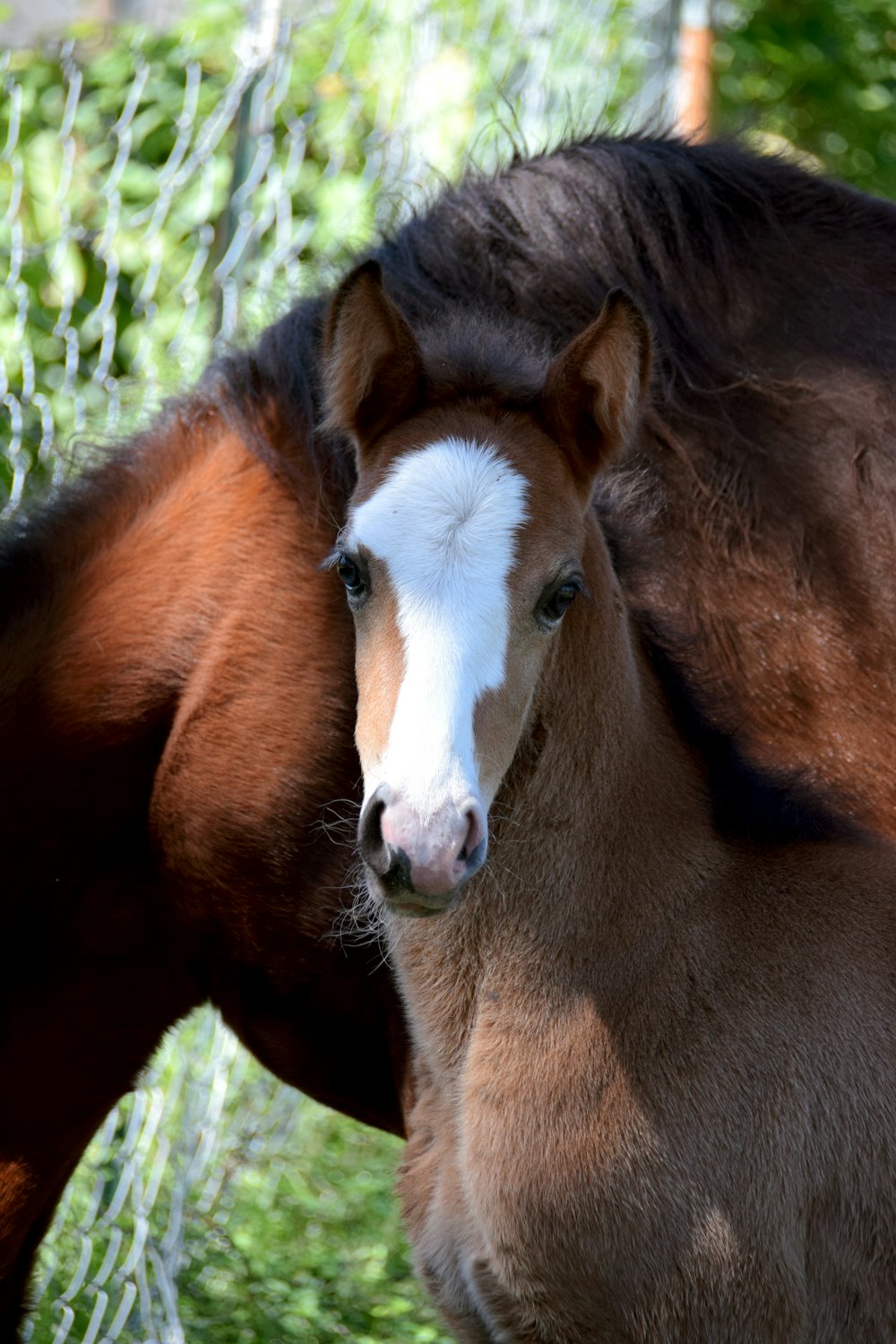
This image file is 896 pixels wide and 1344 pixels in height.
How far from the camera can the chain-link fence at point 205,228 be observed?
362 centimetres

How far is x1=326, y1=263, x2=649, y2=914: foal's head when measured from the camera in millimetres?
2025

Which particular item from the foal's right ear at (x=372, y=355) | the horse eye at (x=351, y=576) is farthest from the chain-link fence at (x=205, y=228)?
the horse eye at (x=351, y=576)

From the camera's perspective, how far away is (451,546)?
2152 mm

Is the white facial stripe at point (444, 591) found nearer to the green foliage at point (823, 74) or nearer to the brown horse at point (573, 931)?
the brown horse at point (573, 931)

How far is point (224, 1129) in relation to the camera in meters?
4.44

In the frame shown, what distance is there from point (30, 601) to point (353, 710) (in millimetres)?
678

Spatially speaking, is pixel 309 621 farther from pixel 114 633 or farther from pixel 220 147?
pixel 220 147

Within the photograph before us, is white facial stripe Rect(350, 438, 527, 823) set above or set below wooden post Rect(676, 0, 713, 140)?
below

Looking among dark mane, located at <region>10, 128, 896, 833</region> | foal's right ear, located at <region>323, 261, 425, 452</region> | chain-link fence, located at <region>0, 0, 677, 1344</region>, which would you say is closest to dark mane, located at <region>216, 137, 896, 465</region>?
dark mane, located at <region>10, 128, 896, 833</region>

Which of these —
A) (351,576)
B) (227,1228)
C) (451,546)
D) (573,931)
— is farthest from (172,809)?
(227,1228)

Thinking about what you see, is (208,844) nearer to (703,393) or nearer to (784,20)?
(703,393)

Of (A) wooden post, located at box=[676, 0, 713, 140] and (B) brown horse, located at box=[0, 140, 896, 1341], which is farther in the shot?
(A) wooden post, located at box=[676, 0, 713, 140]

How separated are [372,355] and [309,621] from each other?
57 centimetres

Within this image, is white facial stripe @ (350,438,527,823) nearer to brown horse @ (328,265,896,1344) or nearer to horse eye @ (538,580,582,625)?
brown horse @ (328,265,896,1344)
